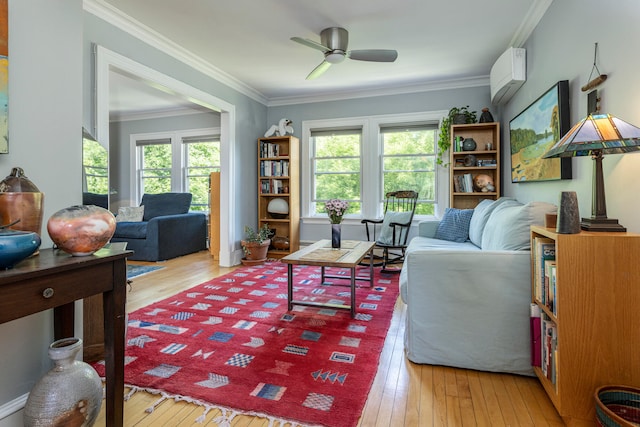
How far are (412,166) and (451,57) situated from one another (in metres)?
1.59

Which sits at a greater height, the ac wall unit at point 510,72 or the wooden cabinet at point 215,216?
the ac wall unit at point 510,72

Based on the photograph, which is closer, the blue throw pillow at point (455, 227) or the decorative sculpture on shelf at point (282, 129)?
the blue throw pillow at point (455, 227)

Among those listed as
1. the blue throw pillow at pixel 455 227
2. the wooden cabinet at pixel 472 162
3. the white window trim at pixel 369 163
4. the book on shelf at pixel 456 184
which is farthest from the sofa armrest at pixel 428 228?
the white window trim at pixel 369 163

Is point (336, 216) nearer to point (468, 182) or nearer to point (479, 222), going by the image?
point (479, 222)

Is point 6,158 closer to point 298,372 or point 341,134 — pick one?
point 298,372

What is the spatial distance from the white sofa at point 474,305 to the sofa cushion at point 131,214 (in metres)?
5.21

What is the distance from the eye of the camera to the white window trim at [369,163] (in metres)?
4.89

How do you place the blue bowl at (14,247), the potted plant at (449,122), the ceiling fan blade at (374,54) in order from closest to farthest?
the blue bowl at (14,247) → the ceiling fan blade at (374,54) → the potted plant at (449,122)

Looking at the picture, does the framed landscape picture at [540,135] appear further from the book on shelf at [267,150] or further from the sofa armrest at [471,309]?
the book on shelf at [267,150]

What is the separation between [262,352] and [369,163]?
3655 millimetres

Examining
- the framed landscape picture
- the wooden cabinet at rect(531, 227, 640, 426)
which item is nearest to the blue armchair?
the framed landscape picture

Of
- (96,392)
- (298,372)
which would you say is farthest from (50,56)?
(298,372)

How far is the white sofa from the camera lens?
1.83m

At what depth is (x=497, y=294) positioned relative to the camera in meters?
1.86
